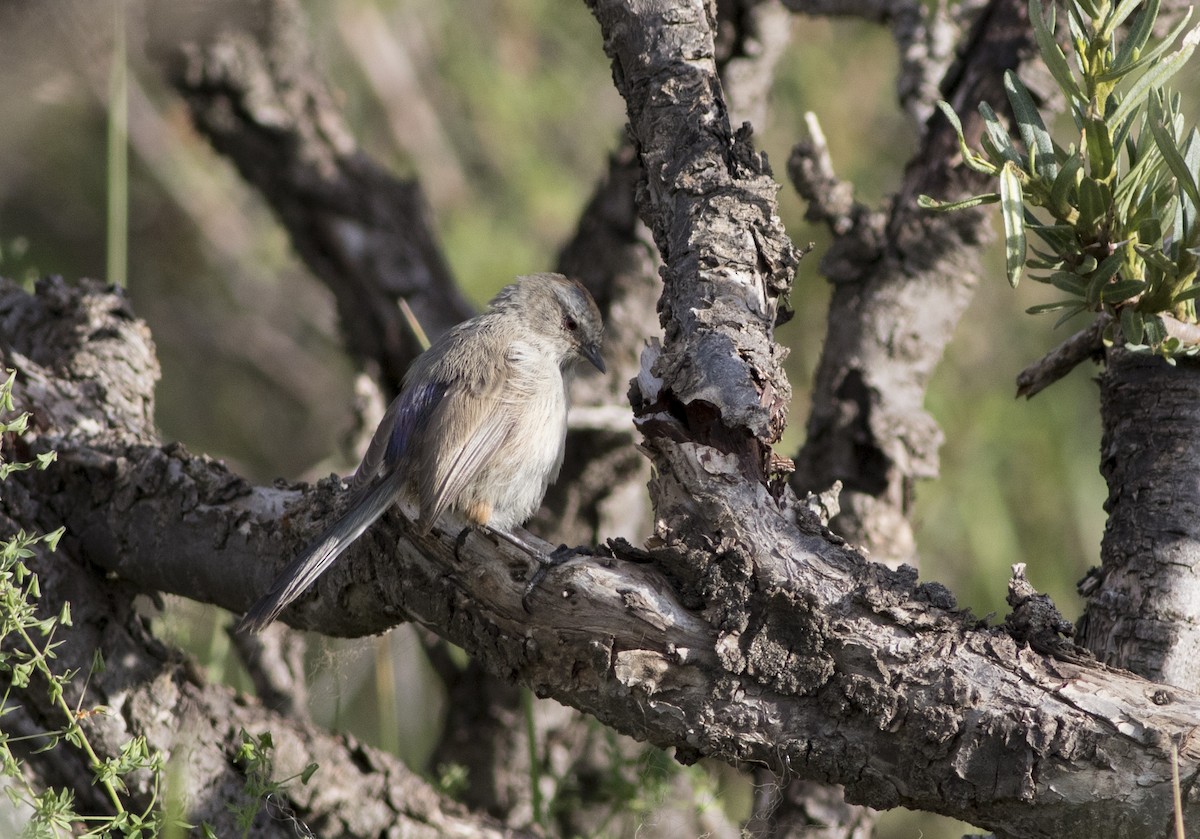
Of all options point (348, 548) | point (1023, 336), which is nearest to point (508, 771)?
point (348, 548)

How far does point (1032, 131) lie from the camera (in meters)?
2.08

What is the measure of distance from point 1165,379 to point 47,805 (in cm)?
211

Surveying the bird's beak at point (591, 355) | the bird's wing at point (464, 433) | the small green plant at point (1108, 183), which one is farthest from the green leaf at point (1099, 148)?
the bird's beak at point (591, 355)

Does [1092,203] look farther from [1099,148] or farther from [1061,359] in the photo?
[1061,359]

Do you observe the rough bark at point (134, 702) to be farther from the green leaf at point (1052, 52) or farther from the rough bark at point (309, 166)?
the green leaf at point (1052, 52)

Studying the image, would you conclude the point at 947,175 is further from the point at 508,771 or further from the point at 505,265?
the point at 505,265

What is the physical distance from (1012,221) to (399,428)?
1639mm

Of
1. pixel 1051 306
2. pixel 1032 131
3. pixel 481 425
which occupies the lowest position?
pixel 481 425

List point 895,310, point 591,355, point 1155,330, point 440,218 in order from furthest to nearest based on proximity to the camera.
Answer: point 440,218 < point 591,355 < point 895,310 < point 1155,330

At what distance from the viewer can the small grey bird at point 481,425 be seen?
→ 2482mm

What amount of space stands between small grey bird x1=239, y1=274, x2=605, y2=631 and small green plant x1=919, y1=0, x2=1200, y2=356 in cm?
113

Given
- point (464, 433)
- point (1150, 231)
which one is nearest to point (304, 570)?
point (464, 433)

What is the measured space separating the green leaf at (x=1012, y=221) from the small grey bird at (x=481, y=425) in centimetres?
103

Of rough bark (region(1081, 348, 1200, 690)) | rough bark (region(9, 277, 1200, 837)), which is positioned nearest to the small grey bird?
rough bark (region(9, 277, 1200, 837))
